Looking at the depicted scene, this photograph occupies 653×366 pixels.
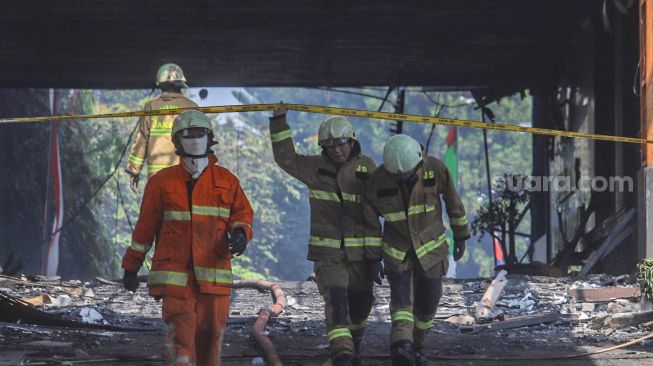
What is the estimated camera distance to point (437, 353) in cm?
1041

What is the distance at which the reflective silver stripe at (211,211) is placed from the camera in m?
8.08

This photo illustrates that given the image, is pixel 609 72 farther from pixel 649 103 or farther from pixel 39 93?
pixel 39 93

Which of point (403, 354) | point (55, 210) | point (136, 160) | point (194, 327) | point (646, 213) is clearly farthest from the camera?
point (55, 210)

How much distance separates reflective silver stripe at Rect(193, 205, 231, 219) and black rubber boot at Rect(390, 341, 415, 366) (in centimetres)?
166

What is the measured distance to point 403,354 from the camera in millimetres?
8945

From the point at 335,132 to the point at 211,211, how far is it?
1.61 meters

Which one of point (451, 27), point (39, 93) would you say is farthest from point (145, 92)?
point (451, 27)

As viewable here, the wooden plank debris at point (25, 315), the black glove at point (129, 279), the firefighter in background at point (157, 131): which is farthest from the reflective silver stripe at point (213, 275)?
the firefighter in background at point (157, 131)

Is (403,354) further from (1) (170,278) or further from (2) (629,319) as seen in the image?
(2) (629,319)

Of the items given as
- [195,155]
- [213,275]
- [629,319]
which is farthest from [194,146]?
[629,319]

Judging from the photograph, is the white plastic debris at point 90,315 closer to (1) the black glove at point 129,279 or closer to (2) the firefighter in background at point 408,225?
(2) the firefighter in background at point 408,225

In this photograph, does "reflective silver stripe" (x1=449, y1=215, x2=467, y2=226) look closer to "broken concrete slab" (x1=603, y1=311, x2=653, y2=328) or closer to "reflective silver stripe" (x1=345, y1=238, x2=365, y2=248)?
"reflective silver stripe" (x1=345, y1=238, x2=365, y2=248)

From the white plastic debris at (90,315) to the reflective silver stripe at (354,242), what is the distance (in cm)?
406

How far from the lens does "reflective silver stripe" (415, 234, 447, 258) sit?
9258 millimetres
